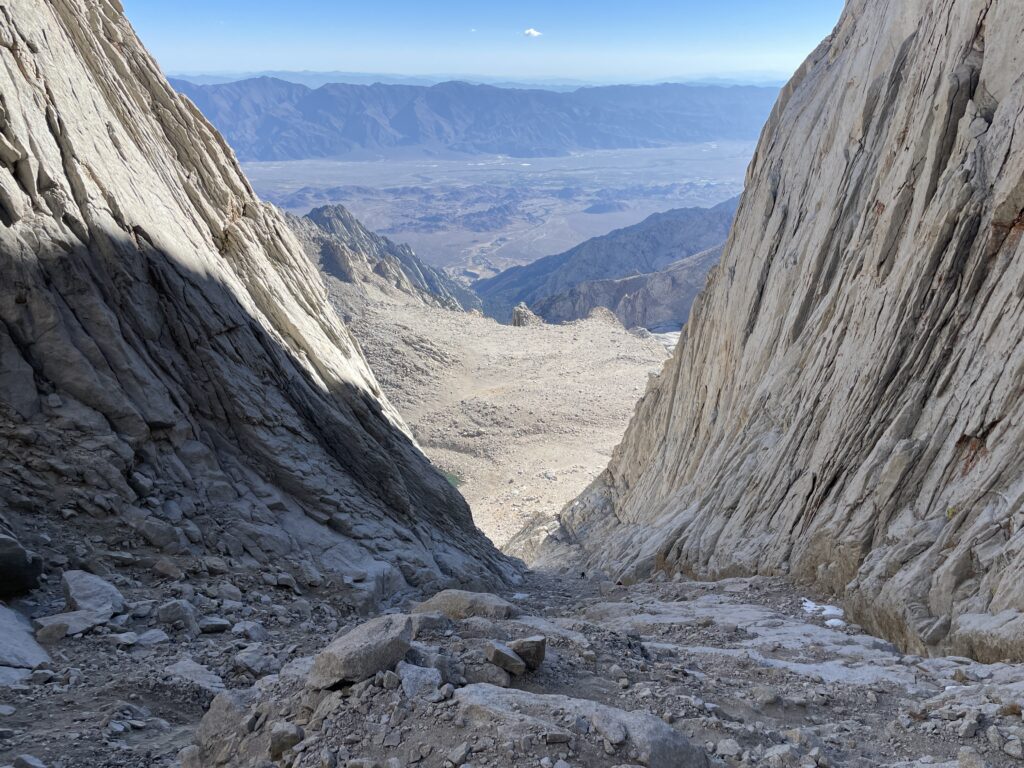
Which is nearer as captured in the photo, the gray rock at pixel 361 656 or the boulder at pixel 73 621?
the gray rock at pixel 361 656

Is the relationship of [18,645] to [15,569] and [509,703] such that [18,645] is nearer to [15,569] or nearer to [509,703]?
[15,569]

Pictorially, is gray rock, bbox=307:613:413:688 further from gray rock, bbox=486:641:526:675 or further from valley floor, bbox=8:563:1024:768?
gray rock, bbox=486:641:526:675

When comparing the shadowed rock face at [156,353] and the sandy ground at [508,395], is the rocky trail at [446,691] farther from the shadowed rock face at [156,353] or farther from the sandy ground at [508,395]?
the sandy ground at [508,395]

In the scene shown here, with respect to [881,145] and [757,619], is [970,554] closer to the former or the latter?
[757,619]

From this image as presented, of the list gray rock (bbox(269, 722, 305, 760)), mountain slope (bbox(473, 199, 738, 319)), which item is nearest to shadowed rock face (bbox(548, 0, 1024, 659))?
gray rock (bbox(269, 722, 305, 760))

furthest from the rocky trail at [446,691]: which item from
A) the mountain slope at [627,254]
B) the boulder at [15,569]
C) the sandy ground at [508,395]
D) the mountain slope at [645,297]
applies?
the mountain slope at [627,254]

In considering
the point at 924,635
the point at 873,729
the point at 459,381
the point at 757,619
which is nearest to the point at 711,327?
the point at 757,619
